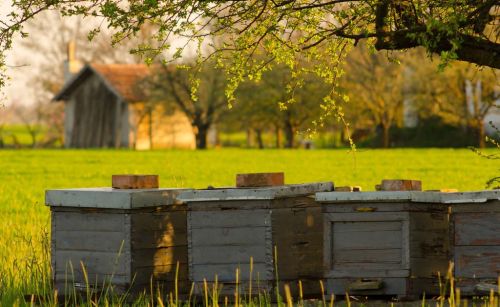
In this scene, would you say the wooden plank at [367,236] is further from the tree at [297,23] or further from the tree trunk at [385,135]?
the tree trunk at [385,135]

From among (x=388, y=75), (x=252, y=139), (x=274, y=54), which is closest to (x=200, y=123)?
(x=388, y=75)

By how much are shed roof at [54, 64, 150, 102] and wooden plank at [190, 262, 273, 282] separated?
210 feet

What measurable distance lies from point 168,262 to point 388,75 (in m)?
61.6

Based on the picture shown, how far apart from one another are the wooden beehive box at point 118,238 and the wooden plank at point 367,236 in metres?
1.55

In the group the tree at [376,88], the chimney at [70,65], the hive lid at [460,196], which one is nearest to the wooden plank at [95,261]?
the hive lid at [460,196]

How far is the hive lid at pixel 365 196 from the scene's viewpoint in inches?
324

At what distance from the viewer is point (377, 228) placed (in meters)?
8.34

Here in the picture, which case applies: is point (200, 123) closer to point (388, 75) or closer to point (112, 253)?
point (388, 75)

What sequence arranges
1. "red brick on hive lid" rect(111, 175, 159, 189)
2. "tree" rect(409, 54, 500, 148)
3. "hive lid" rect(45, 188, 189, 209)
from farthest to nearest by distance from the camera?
"tree" rect(409, 54, 500, 148) < "red brick on hive lid" rect(111, 175, 159, 189) < "hive lid" rect(45, 188, 189, 209)

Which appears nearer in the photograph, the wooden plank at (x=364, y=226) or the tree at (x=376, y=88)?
the wooden plank at (x=364, y=226)

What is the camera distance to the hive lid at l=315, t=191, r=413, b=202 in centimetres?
823

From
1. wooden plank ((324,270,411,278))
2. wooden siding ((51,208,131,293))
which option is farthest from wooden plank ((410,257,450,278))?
wooden siding ((51,208,131,293))

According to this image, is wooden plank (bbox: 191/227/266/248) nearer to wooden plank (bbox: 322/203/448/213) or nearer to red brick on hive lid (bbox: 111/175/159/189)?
wooden plank (bbox: 322/203/448/213)

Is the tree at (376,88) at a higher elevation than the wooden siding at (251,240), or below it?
higher
